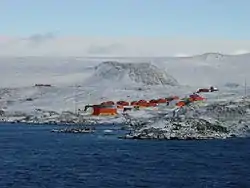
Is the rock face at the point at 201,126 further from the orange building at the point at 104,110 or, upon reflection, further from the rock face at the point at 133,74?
the rock face at the point at 133,74

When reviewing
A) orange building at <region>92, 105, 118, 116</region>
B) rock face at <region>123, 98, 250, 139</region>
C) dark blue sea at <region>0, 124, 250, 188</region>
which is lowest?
dark blue sea at <region>0, 124, 250, 188</region>

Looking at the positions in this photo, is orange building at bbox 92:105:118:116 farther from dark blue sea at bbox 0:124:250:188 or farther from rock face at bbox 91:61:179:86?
rock face at bbox 91:61:179:86

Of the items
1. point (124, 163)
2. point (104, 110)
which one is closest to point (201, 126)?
point (124, 163)

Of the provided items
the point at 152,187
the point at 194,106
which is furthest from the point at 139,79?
the point at 152,187

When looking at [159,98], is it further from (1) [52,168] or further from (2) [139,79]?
(1) [52,168]

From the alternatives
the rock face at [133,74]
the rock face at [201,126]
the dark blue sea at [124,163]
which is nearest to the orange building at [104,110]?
the rock face at [201,126]

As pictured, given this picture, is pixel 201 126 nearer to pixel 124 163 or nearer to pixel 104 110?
pixel 124 163

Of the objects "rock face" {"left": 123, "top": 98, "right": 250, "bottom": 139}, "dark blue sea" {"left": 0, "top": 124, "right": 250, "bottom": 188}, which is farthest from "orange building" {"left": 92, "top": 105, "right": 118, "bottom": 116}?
"dark blue sea" {"left": 0, "top": 124, "right": 250, "bottom": 188}
